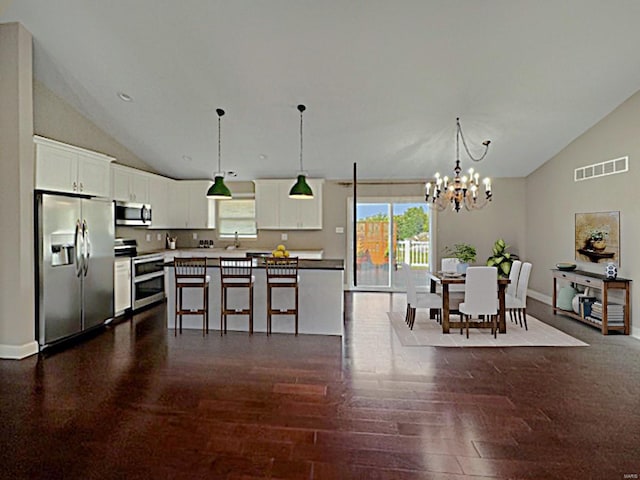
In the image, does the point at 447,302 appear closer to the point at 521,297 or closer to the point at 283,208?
the point at 521,297

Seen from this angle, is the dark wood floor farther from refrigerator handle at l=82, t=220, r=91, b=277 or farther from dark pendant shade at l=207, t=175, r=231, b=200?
dark pendant shade at l=207, t=175, r=231, b=200

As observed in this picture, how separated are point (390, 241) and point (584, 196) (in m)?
3.52

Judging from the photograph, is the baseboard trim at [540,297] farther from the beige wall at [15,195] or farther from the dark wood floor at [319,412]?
the beige wall at [15,195]

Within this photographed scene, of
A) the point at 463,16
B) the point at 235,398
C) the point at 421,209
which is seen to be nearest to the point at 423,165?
the point at 421,209

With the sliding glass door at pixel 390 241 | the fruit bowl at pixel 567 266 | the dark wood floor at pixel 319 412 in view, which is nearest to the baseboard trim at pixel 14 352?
the dark wood floor at pixel 319 412

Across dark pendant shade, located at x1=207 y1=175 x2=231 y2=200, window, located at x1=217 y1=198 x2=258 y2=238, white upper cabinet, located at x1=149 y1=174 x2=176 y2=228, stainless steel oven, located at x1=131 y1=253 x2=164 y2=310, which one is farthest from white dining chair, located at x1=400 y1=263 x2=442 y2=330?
white upper cabinet, located at x1=149 y1=174 x2=176 y2=228

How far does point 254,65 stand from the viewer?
4.70 m

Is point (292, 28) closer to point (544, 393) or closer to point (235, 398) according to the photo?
point (235, 398)

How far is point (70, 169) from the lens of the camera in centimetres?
482

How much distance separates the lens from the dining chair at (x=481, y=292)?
476 cm

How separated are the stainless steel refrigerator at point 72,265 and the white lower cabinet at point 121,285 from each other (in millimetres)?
356

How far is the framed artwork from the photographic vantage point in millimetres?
5336

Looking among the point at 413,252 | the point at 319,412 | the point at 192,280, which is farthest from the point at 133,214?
the point at 413,252

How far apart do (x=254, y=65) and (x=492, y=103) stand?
309cm
